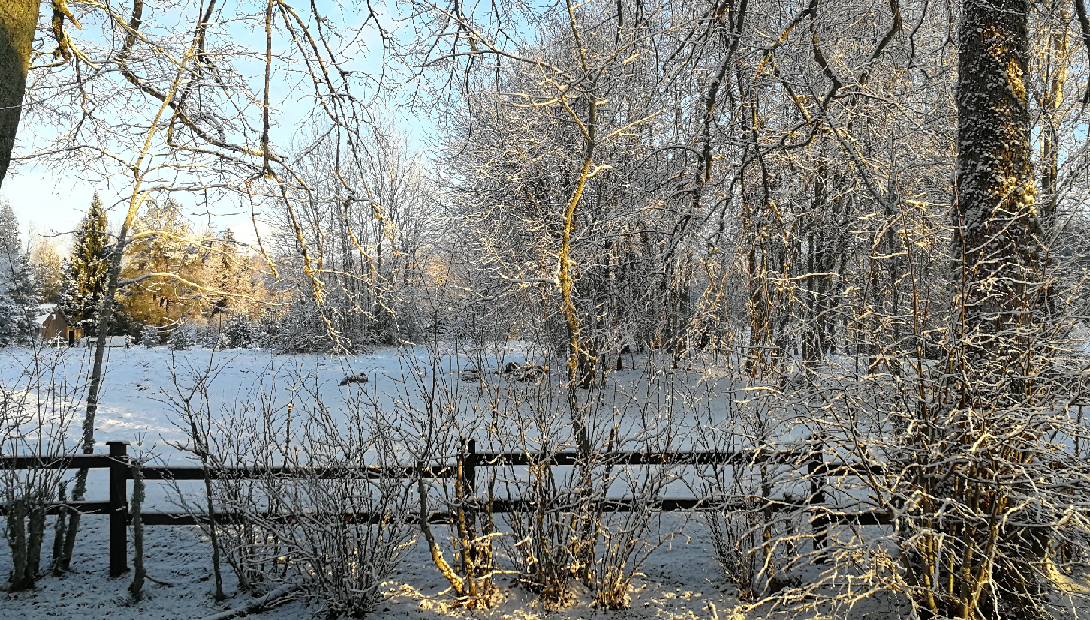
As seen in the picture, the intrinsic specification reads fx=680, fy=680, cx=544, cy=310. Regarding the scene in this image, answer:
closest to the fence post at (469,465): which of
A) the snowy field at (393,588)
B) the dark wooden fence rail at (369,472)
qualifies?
the dark wooden fence rail at (369,472)

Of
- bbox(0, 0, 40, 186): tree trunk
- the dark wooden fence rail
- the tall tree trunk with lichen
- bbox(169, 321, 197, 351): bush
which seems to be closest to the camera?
bbox(0, 0, 40, 186): tree trunk

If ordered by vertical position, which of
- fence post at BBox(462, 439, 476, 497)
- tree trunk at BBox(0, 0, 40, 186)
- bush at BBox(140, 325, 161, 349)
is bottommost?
fence post at BBox(462, 439, 476, 497)

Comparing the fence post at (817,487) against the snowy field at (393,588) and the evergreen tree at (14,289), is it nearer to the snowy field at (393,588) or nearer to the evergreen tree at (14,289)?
the snowy field at (393,588)

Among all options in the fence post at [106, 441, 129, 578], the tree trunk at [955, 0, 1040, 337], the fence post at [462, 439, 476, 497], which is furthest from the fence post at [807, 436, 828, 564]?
the fence post at [106, 441, 129, 578]

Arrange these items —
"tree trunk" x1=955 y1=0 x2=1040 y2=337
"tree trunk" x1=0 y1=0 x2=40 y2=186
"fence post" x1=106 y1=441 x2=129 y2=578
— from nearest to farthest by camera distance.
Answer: "tree trunk" x1=0 y1=0 x2=40 y2=186
"tree trunk" x1=955 y1=0 x2=1040 y2=337
"fence post" x1=106 y1=441 x2=129 y2=578

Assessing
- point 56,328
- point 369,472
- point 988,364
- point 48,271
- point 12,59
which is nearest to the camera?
point 12,59

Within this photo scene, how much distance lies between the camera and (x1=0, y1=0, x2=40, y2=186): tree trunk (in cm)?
242

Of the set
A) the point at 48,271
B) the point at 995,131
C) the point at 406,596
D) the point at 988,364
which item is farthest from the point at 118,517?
the point at 48,271

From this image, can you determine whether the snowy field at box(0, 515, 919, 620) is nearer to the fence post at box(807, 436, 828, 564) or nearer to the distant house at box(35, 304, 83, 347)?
the fence post at box(807, 436, 828, 564)

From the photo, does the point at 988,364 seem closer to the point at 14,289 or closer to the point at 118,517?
the point at 118,517

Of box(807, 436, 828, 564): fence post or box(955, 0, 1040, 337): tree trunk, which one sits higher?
box(955, 0, 1040, 337): tree trunk

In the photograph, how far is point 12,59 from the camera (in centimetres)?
246

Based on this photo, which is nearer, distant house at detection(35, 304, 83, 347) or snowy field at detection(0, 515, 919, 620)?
snowy field at detection(0, 515, 919, 620)

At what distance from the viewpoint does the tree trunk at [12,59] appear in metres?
2.42
